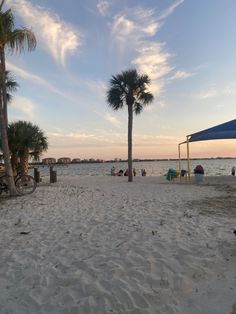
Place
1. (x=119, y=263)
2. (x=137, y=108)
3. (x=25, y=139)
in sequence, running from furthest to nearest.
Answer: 1. (x=137, y=108)
2. (x=25, y=139)
3. (x=119, y=263)

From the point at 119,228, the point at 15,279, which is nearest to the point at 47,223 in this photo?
the point at 119,228

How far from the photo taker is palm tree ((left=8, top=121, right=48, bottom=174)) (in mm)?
17969

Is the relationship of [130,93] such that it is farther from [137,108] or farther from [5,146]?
[5,146]

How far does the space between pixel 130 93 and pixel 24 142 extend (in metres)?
7.47

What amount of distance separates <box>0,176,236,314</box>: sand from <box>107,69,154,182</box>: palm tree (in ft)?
44.2

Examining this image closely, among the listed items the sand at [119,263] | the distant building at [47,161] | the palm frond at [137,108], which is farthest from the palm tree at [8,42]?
the distant building at [47,161]

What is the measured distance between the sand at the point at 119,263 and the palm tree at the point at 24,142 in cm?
1137

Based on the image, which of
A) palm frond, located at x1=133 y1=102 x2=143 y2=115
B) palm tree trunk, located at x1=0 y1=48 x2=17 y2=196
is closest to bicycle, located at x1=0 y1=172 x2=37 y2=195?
palm tree trunk, located at x1=0 y1=48 x2=17 y2=196

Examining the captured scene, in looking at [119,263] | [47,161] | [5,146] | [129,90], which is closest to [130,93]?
[129,90]

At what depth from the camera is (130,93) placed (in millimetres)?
19844

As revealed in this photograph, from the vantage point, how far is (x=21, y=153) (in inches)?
733

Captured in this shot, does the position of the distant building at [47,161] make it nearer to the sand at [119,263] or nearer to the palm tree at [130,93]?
the palm tree at [130,93]

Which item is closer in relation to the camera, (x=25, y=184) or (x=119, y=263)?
(x=119, y=263)

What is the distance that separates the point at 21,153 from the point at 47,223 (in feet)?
42.7
